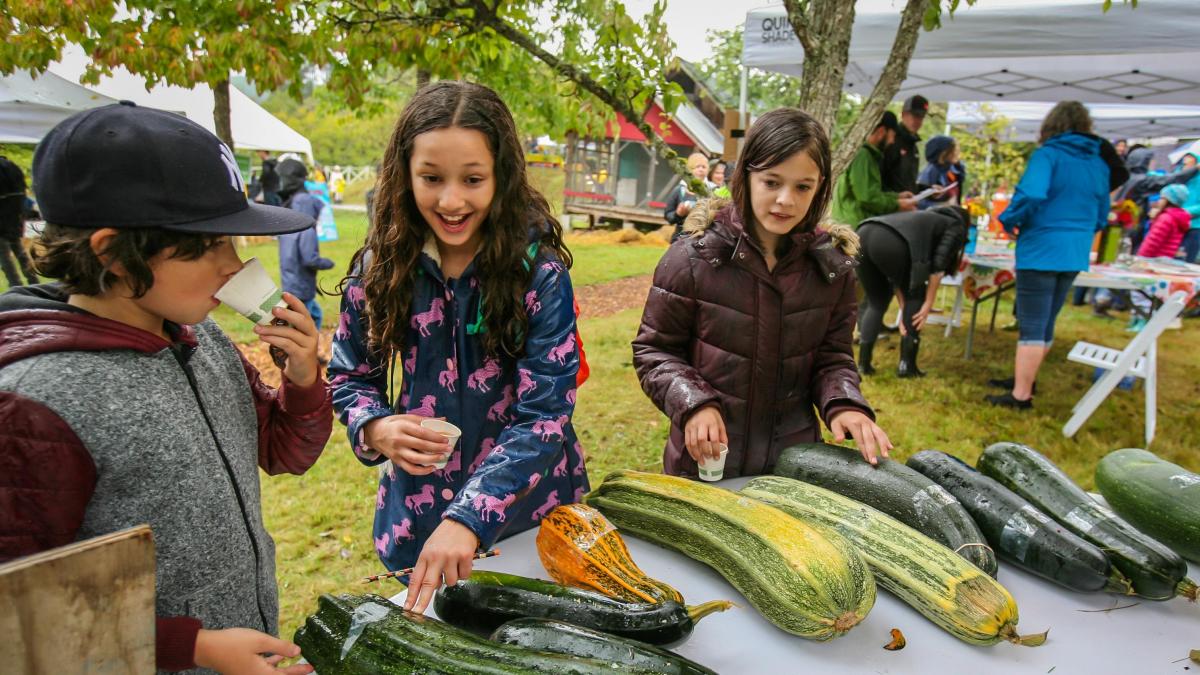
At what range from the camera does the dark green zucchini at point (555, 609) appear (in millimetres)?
1374

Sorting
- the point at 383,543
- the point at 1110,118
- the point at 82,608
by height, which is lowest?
the point at 383,543

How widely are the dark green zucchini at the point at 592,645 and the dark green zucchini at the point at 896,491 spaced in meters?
0.82

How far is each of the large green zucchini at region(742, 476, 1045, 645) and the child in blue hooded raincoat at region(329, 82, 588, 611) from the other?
69 cm

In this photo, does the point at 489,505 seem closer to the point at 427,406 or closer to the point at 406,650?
the point at 406,650

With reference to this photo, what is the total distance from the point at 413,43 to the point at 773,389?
134 inches

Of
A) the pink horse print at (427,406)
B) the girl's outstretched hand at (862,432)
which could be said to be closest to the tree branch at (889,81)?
the girl's outstretched hand at (862,432)

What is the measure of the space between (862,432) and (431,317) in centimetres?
131

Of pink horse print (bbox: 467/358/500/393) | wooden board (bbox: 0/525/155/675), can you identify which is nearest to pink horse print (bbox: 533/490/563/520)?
pink horse print (bbox: 467/358/500/393)

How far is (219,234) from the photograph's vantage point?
1210 millimetres

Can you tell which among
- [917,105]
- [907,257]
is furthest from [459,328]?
[917,105]

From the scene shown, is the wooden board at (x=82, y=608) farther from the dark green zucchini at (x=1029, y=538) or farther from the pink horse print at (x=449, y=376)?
the dark green zucchini at (x=1029, y=538)

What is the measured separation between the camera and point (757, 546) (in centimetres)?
159

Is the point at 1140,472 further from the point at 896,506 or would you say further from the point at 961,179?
the point at 961,179

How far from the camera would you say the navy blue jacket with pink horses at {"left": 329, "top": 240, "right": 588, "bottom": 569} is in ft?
5.67
